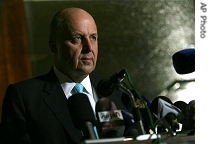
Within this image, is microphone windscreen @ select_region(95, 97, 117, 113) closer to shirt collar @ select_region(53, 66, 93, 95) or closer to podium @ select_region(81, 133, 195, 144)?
podium @ select_region(81, 133, 195, 144)

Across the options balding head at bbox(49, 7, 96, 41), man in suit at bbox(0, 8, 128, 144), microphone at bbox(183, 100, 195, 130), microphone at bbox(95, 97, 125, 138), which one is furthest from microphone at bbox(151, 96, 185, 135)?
balding head at bbox(49, 7, 96, 41)

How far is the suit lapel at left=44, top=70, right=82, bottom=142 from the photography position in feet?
5.41

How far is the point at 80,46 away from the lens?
1795 mm

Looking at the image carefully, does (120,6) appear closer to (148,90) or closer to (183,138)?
(148,90)

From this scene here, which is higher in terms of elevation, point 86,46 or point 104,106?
point 86,46

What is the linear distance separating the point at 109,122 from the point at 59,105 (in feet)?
1.77

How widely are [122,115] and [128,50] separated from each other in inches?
56.8

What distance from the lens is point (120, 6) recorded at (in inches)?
108

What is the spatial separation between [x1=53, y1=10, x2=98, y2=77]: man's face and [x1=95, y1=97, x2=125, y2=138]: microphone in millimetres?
521

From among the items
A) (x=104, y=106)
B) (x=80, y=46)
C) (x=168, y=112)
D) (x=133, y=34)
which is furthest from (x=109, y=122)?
(x=133, y=34)

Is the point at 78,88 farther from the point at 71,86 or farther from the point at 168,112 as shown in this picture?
the point at 168,112
